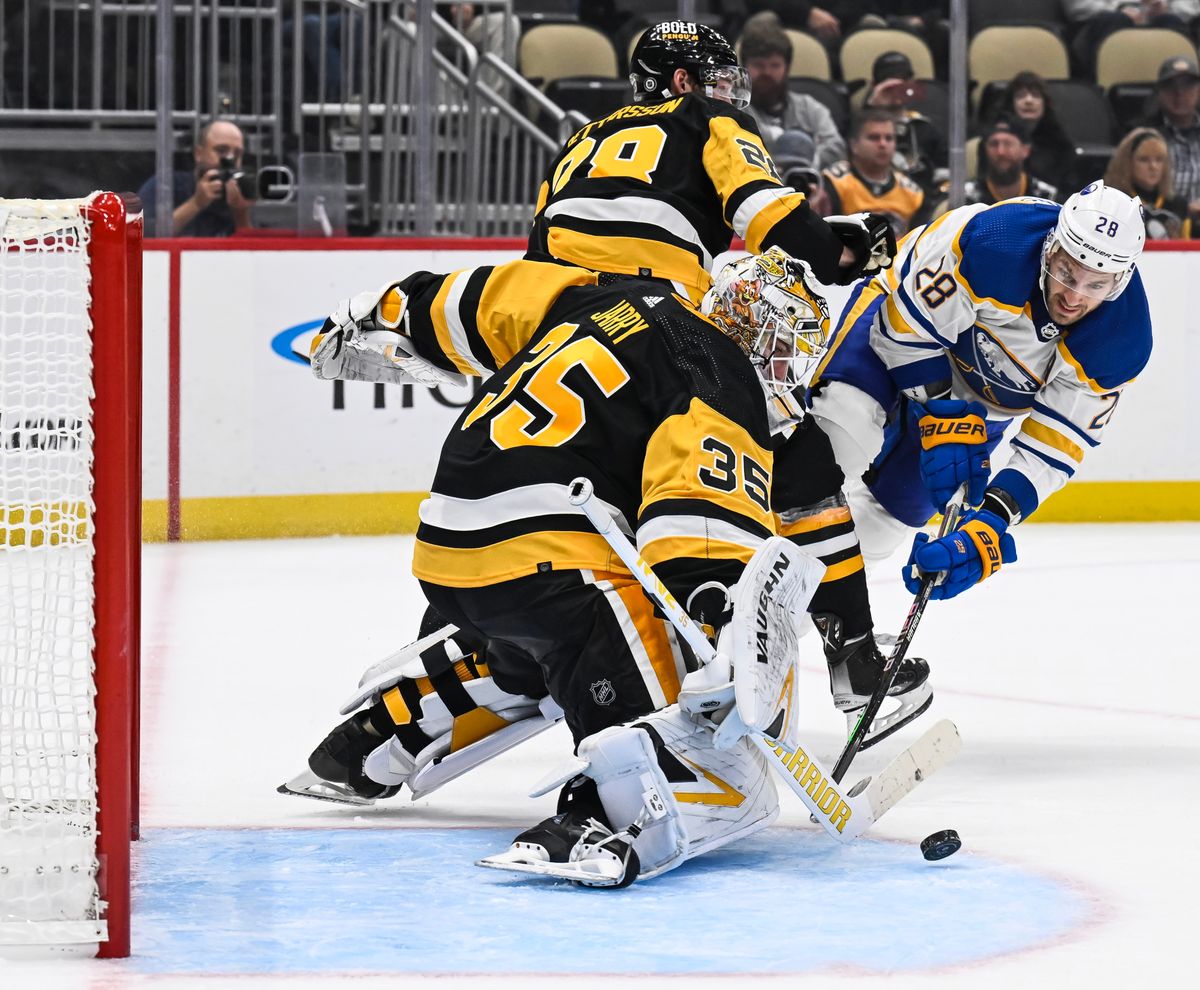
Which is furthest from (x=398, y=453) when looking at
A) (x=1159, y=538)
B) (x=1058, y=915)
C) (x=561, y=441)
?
(x=1058, y=915)

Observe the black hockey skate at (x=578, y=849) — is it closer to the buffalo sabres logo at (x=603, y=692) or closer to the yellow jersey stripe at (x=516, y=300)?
the buffalo sabres logo at (x=603, y=692)

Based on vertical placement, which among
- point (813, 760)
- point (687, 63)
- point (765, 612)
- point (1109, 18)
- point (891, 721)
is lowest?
point (891, 721)

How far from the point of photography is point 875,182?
263 inches

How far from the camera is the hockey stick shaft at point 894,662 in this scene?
303 cm

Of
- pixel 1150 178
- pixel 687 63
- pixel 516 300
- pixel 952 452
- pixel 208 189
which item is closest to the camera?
pixel 516 300

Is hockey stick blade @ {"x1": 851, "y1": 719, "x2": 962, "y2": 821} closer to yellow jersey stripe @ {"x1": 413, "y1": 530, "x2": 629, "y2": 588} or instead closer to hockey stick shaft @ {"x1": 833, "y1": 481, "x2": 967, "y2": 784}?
hockey stick shaft @ {"x1": 833, "y1": 481, "x2": 967, "y2": 784}

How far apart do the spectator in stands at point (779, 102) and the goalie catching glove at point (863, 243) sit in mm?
3649

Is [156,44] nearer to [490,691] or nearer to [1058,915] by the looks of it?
[490,691]

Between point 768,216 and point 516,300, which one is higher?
point 768,216

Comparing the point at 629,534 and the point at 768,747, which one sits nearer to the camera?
the point at 768,747

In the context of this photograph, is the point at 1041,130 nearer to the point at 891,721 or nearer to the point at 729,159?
the point at 891,721

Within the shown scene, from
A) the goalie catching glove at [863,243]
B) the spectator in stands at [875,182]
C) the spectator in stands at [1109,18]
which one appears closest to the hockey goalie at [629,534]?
the goalie catching glove at [863,243]

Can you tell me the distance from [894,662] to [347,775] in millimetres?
911

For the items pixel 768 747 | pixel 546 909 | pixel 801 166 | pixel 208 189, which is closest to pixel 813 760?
pixel 768 747
